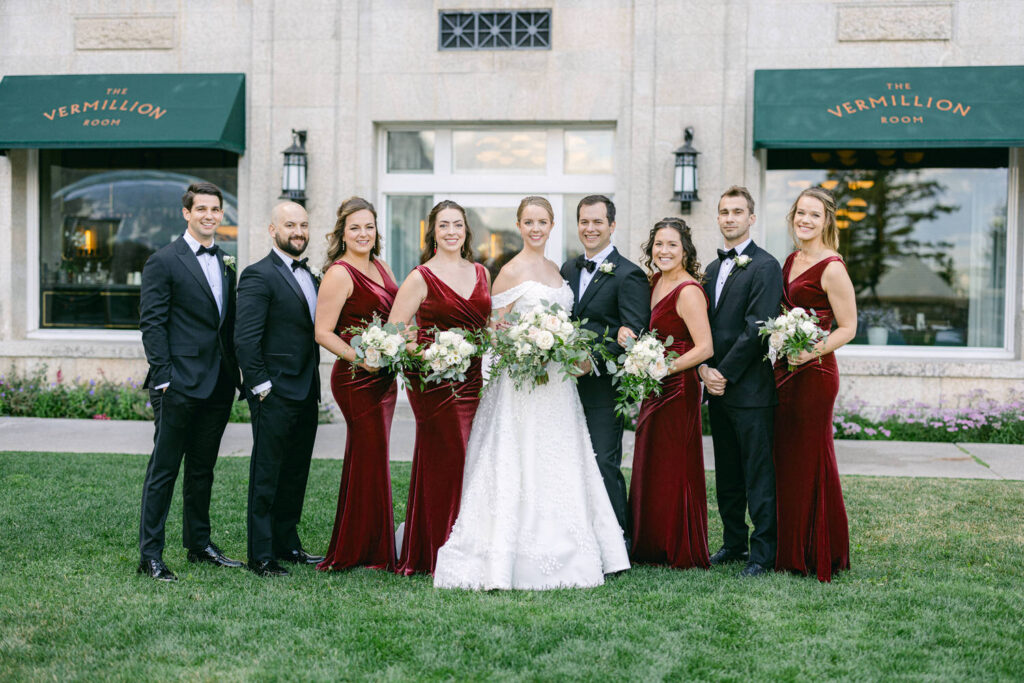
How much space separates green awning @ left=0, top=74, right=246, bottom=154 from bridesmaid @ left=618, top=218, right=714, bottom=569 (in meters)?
7.53

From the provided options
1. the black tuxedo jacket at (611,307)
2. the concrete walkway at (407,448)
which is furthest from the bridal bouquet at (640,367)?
the concrete walkway at (407,448)

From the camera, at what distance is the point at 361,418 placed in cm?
557

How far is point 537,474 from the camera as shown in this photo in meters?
5.31

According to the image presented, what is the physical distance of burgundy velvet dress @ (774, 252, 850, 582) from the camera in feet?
17.5

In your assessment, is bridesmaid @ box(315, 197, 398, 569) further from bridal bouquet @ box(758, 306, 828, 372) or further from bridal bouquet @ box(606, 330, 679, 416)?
bridal bouquet @ box(758, 306, 828, 372)

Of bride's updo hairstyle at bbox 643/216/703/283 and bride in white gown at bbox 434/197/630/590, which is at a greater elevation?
bride's updo hairstyle at bbox 643/216/703/283

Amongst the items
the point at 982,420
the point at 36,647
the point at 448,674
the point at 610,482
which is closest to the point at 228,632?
the point at 36,647

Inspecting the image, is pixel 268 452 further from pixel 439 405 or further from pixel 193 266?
pixel 193 266

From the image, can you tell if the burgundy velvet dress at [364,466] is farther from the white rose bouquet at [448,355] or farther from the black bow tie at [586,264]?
the black bow tie at [586,264]

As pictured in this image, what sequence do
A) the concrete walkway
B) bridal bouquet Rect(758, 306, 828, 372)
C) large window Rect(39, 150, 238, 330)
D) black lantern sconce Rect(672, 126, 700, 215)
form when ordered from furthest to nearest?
large window Rect(39, 150, 238, 330)
black lantern sconce Rect(672, 126, 700, 215)
the concrete walkway
bridal bouquet Rect(758, 306, 828, 372)

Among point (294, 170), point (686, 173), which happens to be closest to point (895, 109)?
point (686, 173)

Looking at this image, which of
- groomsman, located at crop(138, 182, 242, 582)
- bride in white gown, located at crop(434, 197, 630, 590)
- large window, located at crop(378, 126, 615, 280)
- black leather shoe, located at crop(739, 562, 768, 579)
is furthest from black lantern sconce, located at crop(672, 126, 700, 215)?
groomsman, located at crop(138, 182, 242, 582)

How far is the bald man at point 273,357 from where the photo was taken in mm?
5324

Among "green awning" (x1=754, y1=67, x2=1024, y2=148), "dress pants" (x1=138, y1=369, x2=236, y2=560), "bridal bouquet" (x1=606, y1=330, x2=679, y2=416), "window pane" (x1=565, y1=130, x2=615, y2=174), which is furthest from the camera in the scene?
"window pane" (x1=565, y1=130, x2=615, y2=174)
